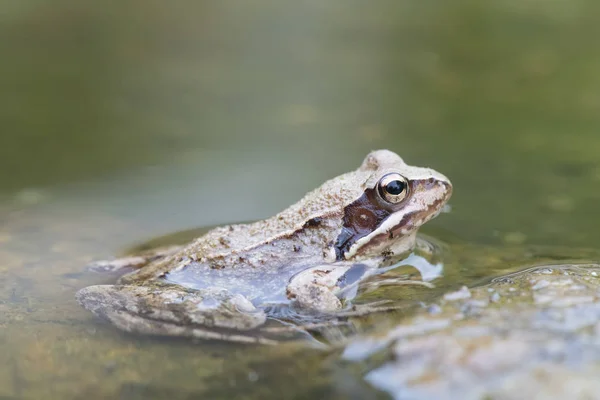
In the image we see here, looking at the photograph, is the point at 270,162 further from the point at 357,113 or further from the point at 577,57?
the point at 577,57

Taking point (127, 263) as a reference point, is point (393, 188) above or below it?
above

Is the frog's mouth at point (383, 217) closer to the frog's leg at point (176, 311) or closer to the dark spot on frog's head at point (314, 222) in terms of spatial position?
the dark spot on frog's head at point (314, 222)

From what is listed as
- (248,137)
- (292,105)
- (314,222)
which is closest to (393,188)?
(314,222)

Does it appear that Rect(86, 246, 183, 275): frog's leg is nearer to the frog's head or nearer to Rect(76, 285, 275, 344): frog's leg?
Rect(76, 285, 275, 344): frog's leg

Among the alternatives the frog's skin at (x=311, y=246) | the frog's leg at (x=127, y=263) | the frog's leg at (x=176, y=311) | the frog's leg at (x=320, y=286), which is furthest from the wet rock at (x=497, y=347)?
the frog's leg at (x=127, y=263)

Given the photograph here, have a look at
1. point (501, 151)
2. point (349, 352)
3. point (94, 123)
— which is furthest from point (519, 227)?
point (94, 123)

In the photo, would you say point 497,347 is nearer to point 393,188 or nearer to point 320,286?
point 320,286
